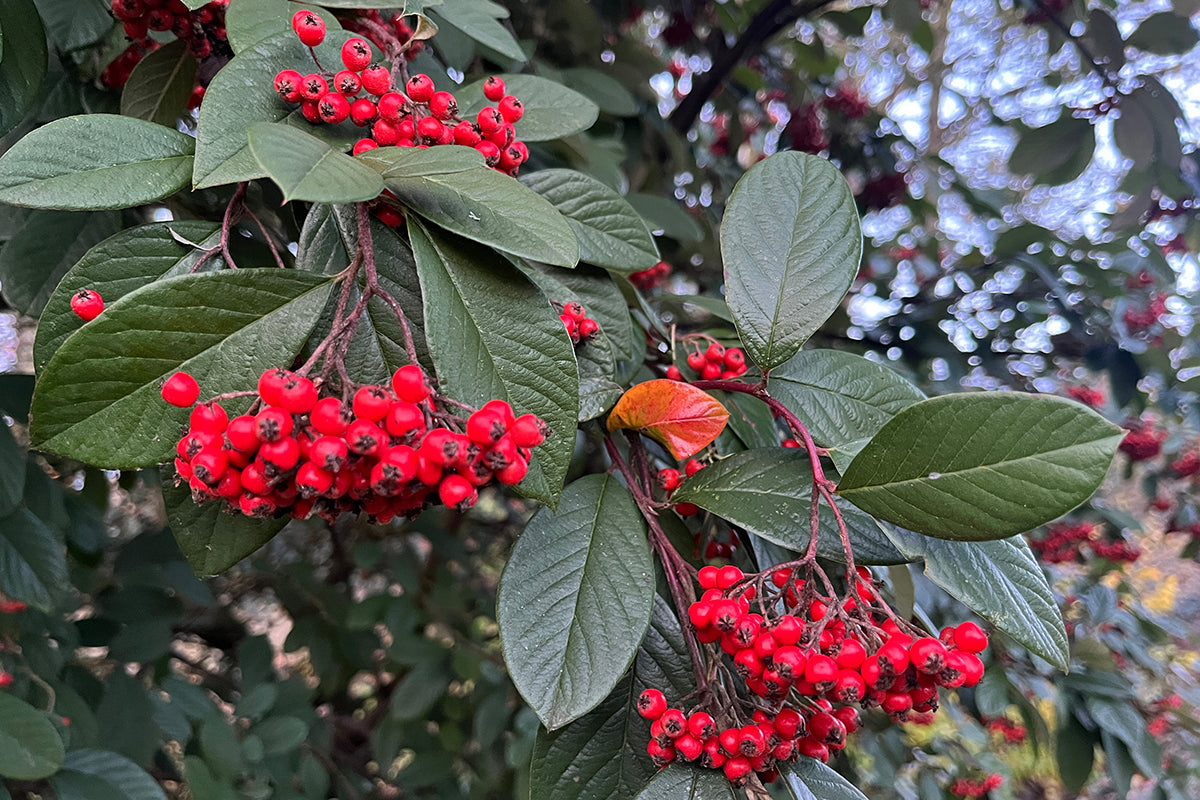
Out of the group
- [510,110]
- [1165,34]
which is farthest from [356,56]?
[1165,34]

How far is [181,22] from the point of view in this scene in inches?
36.0

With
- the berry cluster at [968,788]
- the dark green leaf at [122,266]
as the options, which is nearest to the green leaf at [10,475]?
the dark green leaf at [122,266]

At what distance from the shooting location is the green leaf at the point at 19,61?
0.87 meters

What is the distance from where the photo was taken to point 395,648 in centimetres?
247

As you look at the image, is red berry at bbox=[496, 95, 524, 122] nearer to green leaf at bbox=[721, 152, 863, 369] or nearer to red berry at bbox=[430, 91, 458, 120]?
red berry at bbox=[430, 91, 458, 120]

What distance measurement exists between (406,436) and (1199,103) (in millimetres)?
5313

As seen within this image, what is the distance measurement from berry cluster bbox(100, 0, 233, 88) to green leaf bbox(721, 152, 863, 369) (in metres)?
0.70

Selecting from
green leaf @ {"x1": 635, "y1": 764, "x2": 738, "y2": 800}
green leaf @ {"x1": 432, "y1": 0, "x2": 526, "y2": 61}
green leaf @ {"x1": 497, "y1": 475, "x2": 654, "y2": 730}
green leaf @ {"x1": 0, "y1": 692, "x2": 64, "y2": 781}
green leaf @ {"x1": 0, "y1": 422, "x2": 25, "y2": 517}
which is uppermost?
green leaf @ {"x1": 432, "y1": 0, "x2": 526, "y2": 61}

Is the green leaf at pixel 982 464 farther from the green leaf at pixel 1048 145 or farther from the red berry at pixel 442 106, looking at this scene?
the green leaf at pixel 1048 145

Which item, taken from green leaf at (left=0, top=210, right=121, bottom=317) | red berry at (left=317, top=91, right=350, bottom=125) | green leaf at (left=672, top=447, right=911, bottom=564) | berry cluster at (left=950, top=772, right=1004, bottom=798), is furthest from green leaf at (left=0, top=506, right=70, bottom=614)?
berry cluster at (left=950, top=772, right=1004, bottom=798)

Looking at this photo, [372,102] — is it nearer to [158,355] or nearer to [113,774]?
[158,355]

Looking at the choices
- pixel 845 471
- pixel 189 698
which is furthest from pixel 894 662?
pixel 189 698

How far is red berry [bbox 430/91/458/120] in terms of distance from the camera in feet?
2.53

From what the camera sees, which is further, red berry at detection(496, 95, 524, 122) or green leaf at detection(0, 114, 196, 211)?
red berry at detection(496, 95, 524, 122)
